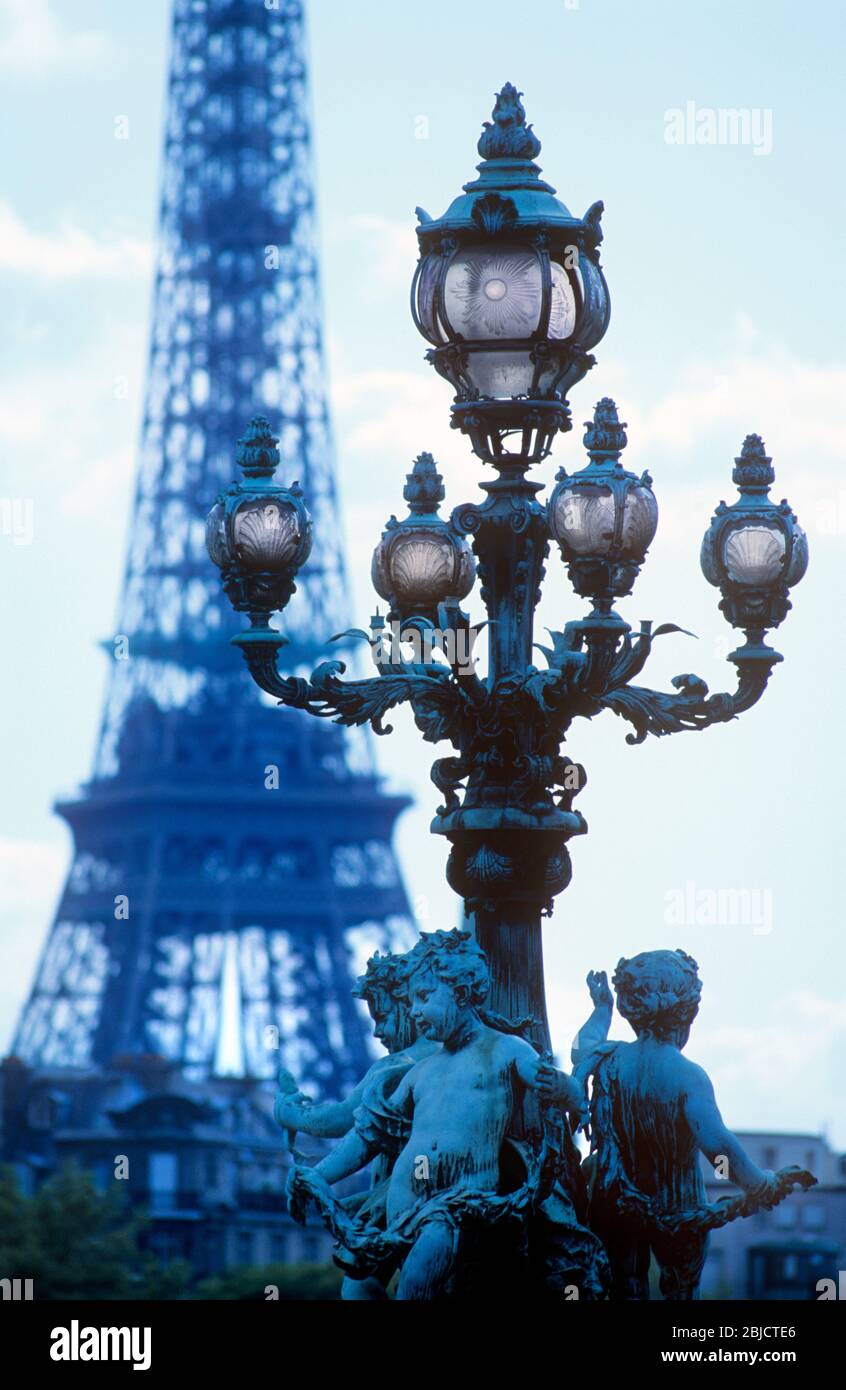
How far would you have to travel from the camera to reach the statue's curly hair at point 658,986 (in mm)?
18344

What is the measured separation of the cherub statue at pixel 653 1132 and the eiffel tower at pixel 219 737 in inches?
3122

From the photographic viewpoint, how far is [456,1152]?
1753 centimetres

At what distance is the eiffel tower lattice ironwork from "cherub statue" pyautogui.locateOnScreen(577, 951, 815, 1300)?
7907cm

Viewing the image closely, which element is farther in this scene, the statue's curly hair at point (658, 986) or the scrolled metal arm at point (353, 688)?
the scrolled metal arm at point (353, 688)

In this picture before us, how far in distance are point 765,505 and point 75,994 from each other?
83.1 m

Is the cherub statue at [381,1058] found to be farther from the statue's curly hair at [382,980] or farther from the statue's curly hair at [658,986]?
the statue's curly hair at [658,986]

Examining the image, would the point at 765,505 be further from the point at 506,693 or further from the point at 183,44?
the point at 183,44

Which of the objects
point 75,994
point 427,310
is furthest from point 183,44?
point 427,310

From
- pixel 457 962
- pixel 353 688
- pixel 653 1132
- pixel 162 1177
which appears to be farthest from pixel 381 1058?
pixel 162 1177

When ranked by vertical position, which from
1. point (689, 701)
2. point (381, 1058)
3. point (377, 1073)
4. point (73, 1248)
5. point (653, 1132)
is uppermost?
point (73, 1248)

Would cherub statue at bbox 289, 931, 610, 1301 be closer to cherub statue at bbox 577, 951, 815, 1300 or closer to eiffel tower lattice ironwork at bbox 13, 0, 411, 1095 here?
cherub statue at bbox 577, 951, 815, 1300

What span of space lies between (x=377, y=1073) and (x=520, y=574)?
Answer: 121 inches

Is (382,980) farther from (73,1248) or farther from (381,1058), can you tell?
(73,1248)

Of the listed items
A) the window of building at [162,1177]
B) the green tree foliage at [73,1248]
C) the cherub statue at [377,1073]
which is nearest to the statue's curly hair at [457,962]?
the cherub statue at [377,1073]
